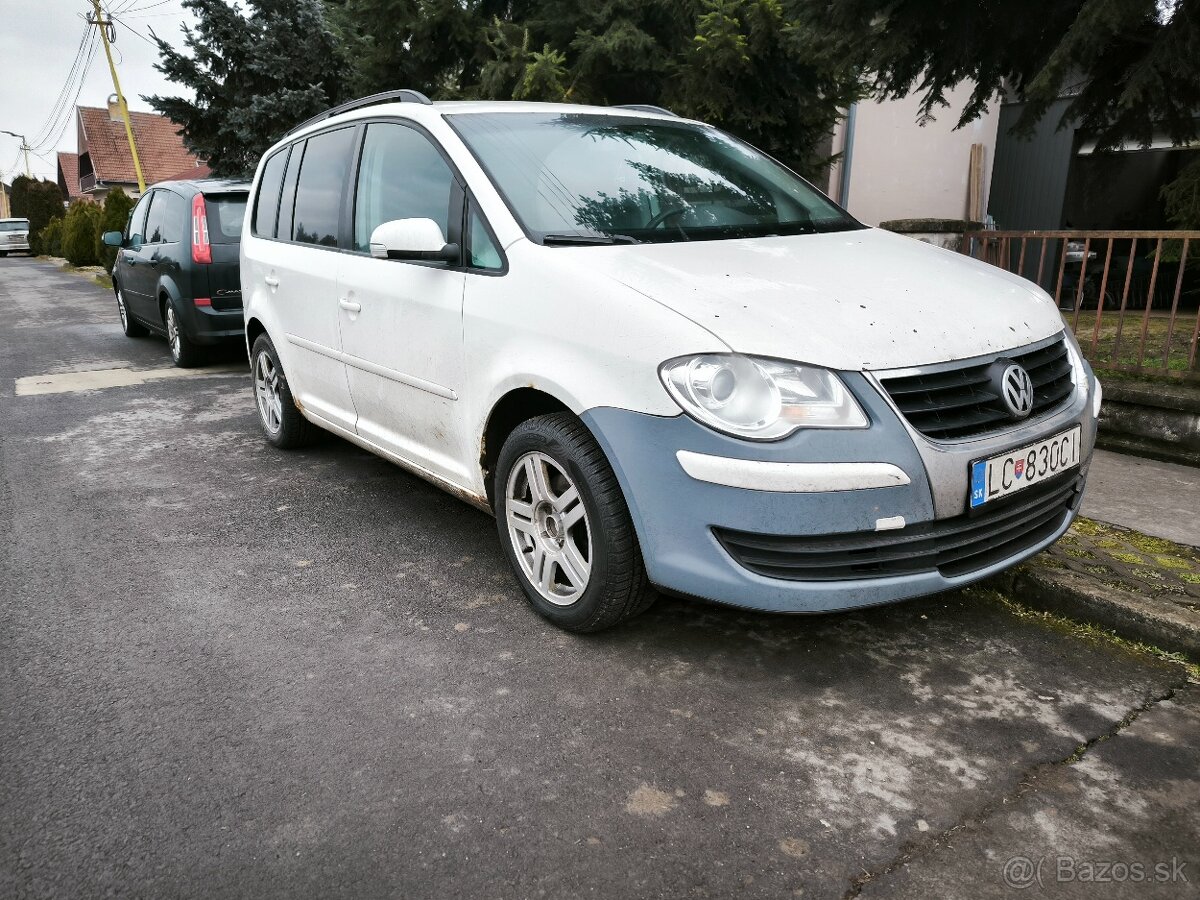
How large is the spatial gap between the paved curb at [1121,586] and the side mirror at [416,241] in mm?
2283

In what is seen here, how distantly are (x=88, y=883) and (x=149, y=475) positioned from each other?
350cm

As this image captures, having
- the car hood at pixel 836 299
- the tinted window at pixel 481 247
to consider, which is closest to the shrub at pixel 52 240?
the tinted window at pixel 481 247

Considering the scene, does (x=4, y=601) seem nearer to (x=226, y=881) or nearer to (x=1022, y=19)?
(x=226, y=881)

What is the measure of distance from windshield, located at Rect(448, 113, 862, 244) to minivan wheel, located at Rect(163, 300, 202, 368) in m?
5.66

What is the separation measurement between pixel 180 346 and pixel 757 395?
7368 mm

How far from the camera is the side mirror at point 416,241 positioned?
10.9ft

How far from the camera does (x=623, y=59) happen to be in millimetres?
8453

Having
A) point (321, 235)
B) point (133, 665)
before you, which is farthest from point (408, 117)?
point (133, 665)

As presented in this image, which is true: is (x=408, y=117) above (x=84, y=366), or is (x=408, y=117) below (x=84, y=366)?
above

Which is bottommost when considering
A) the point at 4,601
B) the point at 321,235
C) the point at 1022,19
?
the point at 4,601

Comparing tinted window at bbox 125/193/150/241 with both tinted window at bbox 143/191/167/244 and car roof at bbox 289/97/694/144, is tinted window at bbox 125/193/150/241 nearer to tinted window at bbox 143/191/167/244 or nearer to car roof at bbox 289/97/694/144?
tinted window at bbox 143/191/167/244

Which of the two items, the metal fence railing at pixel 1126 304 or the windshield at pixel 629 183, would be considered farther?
the metal fence railing at pixel 1126 304

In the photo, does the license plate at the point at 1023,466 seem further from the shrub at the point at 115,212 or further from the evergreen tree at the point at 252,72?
the shrub at the point at 115,212

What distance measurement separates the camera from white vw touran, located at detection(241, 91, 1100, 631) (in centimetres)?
256
